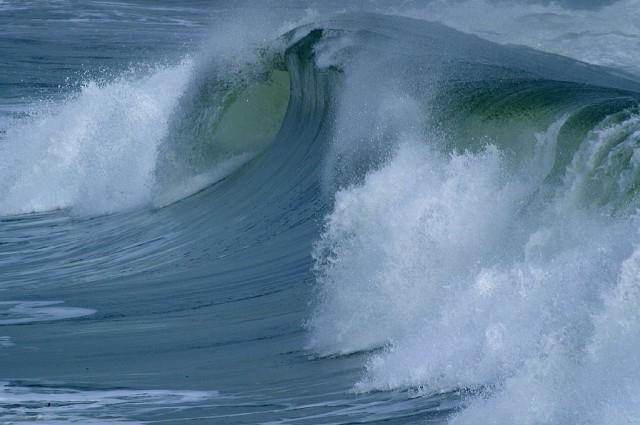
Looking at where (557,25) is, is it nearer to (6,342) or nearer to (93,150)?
(93,150)

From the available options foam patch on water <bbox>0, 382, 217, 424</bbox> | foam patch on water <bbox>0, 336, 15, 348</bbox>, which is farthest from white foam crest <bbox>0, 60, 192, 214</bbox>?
foam patch on water <bbox>0, 382, 217, 424</bbox>

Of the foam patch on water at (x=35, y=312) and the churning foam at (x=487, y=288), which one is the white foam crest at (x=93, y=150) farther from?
the churning foam at (x=487, y=288)

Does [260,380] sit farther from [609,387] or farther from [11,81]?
[11,81]

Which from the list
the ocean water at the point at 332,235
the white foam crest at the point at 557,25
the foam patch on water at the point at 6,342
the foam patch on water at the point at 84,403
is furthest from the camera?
the white foam crest at the point at 557,25

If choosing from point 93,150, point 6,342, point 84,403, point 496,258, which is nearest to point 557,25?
point 93,150

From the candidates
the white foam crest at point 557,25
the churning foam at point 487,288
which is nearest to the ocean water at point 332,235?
the churning foam at point 487,288

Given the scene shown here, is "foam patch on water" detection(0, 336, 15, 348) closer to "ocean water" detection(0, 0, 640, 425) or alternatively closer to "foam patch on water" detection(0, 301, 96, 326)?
"ocean water" detection(0, 0, 640, 425)
